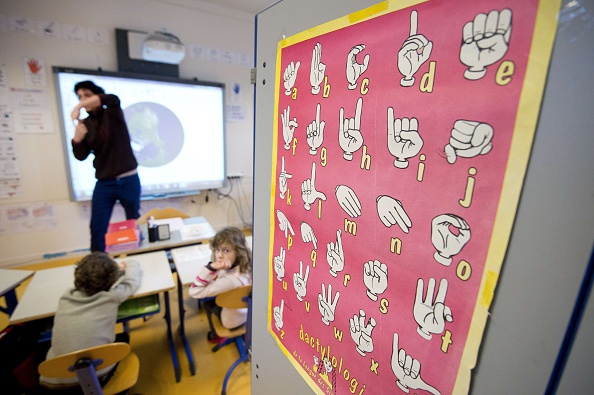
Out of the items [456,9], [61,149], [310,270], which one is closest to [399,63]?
[456,9]

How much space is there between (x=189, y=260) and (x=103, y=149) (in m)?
1.35

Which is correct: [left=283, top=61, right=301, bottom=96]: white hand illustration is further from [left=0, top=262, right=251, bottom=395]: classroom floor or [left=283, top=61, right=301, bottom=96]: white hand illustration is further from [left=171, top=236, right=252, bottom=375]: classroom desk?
[left=0, top=262, right=251, bottom=395]: classroom floor

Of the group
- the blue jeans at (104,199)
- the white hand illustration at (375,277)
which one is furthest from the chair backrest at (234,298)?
the blue jeans at (104,199)

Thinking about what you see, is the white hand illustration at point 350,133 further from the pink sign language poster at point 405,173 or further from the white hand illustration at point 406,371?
the white hand illustration at point 406,371

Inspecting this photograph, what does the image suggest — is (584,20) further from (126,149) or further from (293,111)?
(126,149)

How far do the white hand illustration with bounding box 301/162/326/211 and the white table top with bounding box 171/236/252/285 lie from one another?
1336mm

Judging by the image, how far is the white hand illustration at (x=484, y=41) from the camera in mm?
273

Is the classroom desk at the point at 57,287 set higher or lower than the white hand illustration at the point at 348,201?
lower

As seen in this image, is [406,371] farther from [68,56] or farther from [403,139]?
[68,56]

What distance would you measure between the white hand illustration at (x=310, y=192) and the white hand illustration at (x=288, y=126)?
0.32 feet

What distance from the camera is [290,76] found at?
0.58 metres

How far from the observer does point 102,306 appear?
1.37 metres

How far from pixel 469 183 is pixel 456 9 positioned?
0.19 meters

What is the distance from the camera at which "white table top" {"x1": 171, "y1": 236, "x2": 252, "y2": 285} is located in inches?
67.5
